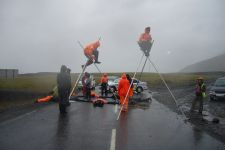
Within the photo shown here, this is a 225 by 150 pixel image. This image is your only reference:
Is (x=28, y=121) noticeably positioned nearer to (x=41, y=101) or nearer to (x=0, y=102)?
(x=41, y=101)

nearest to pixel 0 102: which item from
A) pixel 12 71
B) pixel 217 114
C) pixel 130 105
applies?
pixel 130 105

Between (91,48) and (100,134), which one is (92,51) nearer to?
(91,48)

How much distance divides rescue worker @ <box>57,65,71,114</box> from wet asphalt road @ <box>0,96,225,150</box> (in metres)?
1.54

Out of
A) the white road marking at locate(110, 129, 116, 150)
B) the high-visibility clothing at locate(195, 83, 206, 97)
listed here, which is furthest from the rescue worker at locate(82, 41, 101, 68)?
the white road marking at locate(110, 129, 116, 150)

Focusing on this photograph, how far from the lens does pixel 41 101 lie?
2078 cm

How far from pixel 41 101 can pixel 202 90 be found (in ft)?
35.0

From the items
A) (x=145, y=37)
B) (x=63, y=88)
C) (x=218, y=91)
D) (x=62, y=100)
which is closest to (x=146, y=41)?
(x=145, y=37)

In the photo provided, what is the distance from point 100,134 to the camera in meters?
9.57

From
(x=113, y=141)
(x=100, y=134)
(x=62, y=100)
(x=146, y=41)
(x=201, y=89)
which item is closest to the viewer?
(x=113, y=141)

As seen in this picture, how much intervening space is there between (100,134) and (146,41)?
5.89m

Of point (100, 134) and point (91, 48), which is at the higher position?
point (91, 48)

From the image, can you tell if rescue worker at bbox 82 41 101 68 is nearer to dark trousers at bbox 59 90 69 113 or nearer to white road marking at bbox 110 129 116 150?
dark trousers at bbox 59 90 69 113

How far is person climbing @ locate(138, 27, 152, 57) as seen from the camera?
46.0ft

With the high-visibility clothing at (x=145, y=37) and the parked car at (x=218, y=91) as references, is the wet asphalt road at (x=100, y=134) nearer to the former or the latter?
the high-visibility clothing at (x=145, y=37)
